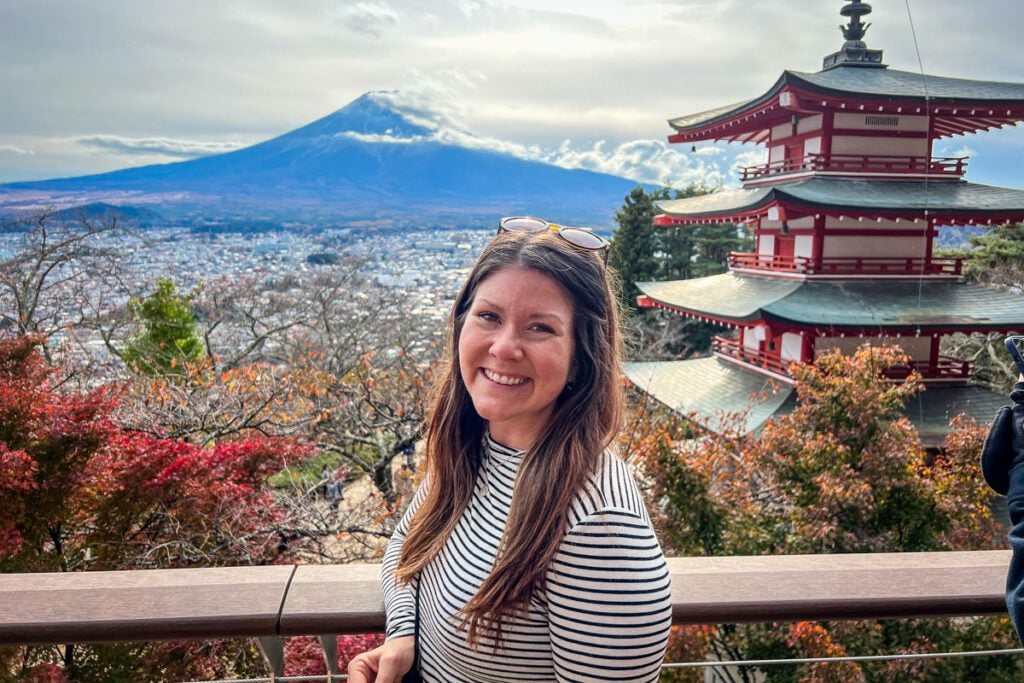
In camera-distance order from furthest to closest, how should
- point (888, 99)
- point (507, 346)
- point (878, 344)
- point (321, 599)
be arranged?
point (878, 344) → point (888, 99) → point (321, 599) → point (507, 346)

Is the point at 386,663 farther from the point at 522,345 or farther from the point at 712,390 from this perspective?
→ the point at 712,390

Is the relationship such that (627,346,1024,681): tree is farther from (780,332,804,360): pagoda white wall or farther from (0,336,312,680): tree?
(780,332,804,360): pagoda white wall

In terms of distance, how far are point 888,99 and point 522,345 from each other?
36.0 feet

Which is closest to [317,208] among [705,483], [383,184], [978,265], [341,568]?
[383,184]

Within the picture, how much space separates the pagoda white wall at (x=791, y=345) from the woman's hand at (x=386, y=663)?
1069 centimetres

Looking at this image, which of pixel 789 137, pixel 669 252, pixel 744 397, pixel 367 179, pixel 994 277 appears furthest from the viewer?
pixel 367 179

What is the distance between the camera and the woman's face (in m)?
1.15

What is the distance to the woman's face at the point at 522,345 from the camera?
115 centimetres

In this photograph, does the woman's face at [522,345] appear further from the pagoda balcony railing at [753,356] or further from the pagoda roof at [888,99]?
the pagoda balcony railing at [753,356]

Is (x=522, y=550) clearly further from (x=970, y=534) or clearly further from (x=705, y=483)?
(x=970, y=534)

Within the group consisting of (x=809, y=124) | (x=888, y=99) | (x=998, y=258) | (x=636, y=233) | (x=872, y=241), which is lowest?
(x=998, y=258)

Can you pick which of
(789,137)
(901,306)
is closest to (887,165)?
(789,137)

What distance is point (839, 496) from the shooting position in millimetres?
5477

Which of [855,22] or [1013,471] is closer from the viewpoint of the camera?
[1013,471]
